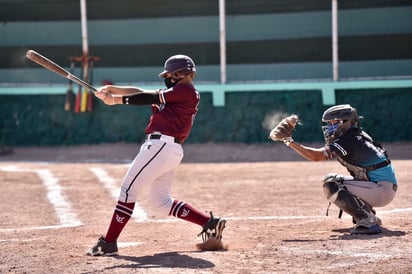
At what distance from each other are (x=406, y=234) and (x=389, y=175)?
71 centimetres

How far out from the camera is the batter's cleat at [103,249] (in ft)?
23.4

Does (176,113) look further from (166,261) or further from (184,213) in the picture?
(166,261)

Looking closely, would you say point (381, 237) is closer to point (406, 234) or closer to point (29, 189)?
point (406, 234)

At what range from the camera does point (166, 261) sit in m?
6.73

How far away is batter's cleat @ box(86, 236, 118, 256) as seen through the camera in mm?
7121

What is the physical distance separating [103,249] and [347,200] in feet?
7.97

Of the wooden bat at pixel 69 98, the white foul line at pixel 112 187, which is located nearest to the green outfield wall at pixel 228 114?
the wooden bat at pixel 69 98

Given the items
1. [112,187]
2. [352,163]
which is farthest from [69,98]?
[352,163]

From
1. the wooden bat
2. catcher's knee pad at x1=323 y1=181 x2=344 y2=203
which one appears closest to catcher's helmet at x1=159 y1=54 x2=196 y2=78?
catcher's knee pad at x1=323 y1=181 x2=344 y2=203

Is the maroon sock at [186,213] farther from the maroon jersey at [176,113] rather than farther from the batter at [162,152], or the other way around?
the maroon jersey at [176,113]

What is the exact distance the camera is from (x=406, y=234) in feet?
25.2

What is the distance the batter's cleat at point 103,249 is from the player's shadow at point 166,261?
154mm

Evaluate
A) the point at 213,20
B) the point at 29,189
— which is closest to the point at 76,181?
the point at 29,189

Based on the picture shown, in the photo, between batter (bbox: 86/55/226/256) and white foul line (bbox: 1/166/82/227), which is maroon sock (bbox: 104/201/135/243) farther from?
white foul line (bbox: 1/166/82/227)
